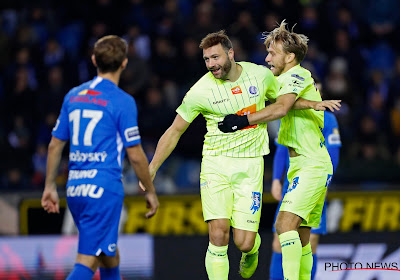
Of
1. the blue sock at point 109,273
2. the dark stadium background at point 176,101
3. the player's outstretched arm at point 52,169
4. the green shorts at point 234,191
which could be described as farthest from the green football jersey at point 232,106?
the dark stadium background at point 176,101

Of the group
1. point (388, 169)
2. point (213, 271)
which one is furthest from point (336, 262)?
point (388, 169)

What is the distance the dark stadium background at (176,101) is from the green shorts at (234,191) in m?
2.25

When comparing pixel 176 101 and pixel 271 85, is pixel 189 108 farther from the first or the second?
pixel 176 101

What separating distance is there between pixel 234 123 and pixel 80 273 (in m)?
1.88

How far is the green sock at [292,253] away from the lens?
627cm

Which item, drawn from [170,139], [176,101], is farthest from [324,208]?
[176,101]

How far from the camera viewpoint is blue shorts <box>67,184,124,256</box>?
5.47 m

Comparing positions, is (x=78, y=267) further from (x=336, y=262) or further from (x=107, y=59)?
(x=336, y=262)

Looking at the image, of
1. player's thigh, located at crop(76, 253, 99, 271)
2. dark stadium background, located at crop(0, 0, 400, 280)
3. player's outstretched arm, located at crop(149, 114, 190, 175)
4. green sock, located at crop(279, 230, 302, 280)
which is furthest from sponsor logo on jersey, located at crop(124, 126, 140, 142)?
dark stadium background, located at crop(0, 0, 400, 280)

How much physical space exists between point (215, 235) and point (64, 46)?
25.0 ft

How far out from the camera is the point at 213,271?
6.47 meters

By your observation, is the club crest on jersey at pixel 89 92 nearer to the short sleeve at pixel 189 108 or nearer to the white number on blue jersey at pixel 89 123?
the white number on blue jersey at pixel 89 123

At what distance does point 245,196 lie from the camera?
6.64 meters

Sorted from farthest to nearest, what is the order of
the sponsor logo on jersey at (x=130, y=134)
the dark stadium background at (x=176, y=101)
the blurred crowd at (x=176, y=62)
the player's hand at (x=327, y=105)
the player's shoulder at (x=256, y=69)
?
the blurred crowd at (x=176, y=62)
the dark stadium background at (x=176, y=101)
the player's shoulder at (x=256, y=69)
the player's hand at (x=327, y=105)
the sponsor logo on jersey at (x=130, y=134)
